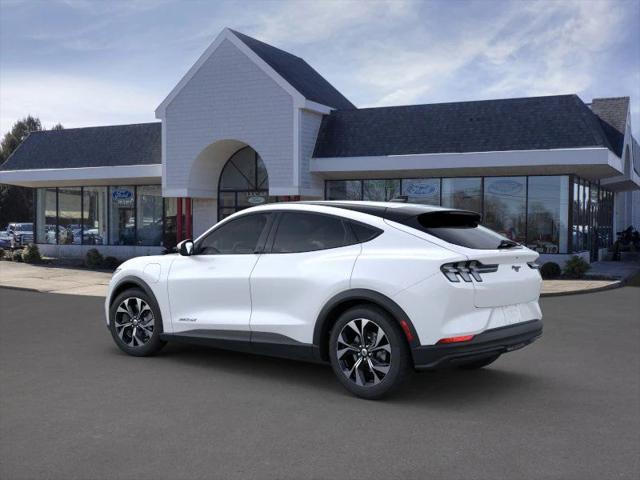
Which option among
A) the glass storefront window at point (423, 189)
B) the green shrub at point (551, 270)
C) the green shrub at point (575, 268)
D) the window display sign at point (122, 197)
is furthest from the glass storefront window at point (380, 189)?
the window display sign at point (122, 197)

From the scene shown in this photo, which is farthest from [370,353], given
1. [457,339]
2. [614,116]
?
[614,116]

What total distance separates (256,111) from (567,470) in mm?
19412

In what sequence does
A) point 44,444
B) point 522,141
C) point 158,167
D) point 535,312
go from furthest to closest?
point 158,167 < point 522,141 < point 535,312 < point 44,444

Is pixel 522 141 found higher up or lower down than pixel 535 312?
higher up

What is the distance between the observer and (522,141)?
20234 millimetres

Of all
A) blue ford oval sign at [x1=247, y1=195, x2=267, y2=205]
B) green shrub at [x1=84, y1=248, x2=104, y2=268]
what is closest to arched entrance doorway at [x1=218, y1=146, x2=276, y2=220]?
blue ford oval sign at [x1=247, y1=195, x2=267, y2=205]

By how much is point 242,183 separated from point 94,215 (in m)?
7.54

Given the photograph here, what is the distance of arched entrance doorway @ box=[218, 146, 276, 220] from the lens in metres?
25.0

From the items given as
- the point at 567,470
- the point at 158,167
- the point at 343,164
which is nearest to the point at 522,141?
the point at 343,164

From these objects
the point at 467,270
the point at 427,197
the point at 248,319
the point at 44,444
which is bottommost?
the point at 44,444

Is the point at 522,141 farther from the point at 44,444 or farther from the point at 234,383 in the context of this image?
the point at 44,444

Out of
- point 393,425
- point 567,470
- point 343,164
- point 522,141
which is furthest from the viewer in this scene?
point 343,164

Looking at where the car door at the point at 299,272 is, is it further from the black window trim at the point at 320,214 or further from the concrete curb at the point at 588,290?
the concrete curb at the point at 588,290

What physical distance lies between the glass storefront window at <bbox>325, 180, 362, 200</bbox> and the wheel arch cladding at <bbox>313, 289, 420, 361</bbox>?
1743 cm
